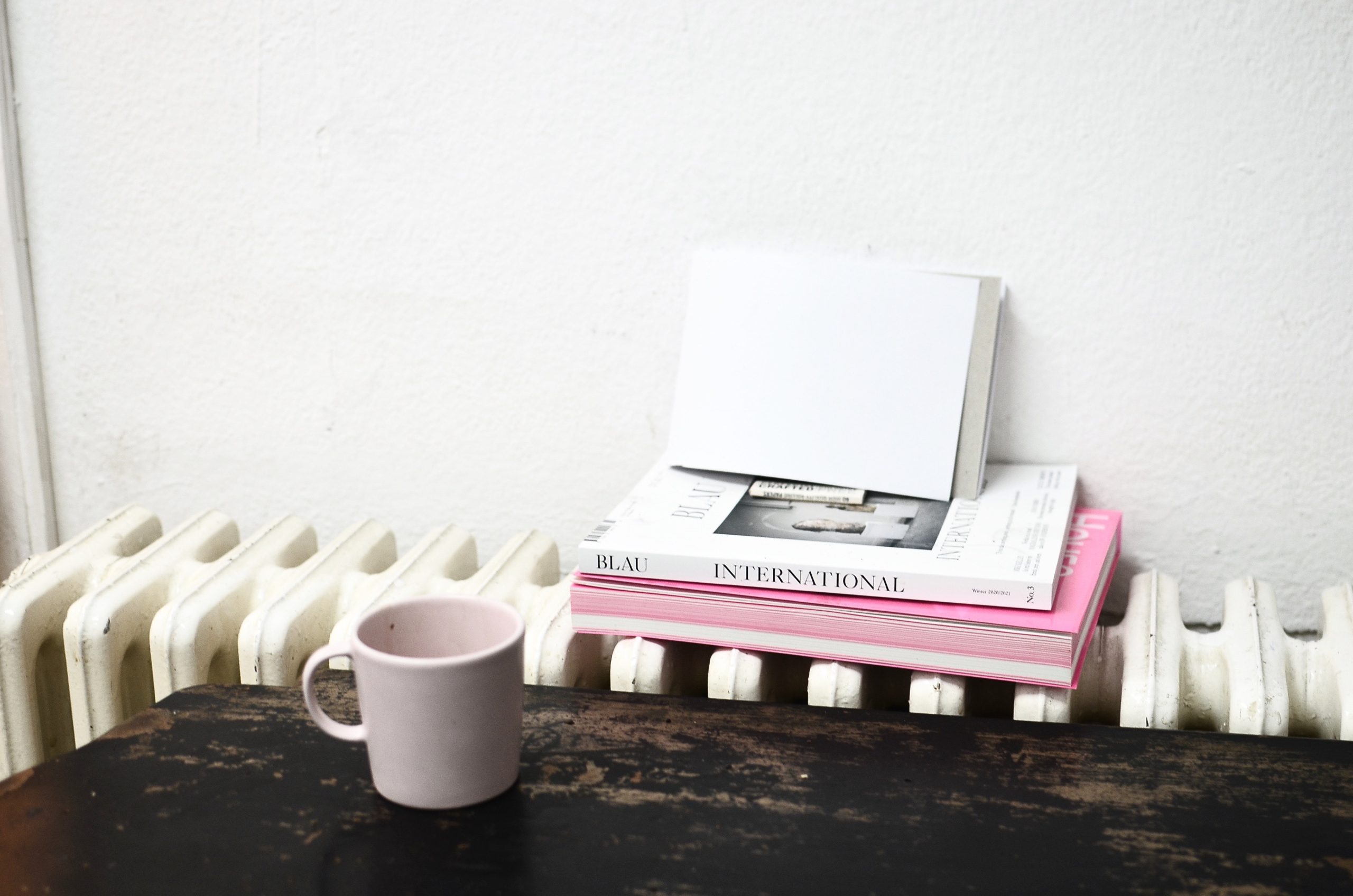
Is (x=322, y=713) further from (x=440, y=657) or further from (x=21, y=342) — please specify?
(x=21, y=342)

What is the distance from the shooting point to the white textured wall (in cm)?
79

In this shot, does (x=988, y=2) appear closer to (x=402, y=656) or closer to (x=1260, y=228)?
(x=1260, y=228)

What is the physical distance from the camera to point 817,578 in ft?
2.18

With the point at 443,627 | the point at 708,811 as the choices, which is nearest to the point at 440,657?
the point at 443,627

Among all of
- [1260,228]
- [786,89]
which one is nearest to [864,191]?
[786,89]

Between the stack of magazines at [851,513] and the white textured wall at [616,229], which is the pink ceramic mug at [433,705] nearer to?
the stack of magazines at [851,513]

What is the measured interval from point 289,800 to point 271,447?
1.80ft

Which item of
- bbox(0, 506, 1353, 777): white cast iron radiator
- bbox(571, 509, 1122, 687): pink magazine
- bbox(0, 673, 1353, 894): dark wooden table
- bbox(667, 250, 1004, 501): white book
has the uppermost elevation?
bbox(667, 250, 1004, 501): white book

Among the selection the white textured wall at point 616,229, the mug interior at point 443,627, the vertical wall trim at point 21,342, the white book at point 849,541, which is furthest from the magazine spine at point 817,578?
the vertical wall trim at point 21,342

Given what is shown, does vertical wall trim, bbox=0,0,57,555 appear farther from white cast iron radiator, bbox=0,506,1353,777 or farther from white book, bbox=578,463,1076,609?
white book, bbox=578,463,1076,609

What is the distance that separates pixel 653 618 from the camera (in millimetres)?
700

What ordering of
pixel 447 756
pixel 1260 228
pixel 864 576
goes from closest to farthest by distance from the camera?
pixel 447 756
pixel 864 576
pixel 1260 228

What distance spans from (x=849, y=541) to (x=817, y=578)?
0.06 m

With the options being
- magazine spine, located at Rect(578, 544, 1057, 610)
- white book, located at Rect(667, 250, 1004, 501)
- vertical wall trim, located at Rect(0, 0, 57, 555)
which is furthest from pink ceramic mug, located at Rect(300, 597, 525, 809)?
vertical wall trim, located at Rect(0, 0, 57, 555)
